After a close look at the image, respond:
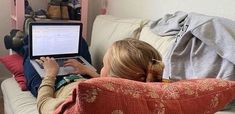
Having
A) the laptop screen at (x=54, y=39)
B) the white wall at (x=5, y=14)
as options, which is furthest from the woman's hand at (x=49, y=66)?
the white wall at (x=5, y=14)

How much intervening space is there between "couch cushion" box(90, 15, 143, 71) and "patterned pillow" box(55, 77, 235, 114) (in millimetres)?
1072

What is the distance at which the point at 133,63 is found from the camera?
0.84m

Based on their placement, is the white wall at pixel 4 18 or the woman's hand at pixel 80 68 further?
the white wall at pixel 4 18

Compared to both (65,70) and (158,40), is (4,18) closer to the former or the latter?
(65,70)

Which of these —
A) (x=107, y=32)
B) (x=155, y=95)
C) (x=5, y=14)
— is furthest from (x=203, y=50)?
(x=5, y=14)

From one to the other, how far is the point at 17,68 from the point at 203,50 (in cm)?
121

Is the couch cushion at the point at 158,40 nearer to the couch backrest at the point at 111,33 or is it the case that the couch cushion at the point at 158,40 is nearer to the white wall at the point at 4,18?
the couch backrest at the point at 111,33

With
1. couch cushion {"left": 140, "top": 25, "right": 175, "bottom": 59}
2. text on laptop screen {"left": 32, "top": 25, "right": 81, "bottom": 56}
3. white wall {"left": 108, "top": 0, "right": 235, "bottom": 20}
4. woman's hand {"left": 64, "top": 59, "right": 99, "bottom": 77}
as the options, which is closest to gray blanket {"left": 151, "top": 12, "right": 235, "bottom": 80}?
couch cushion {"left": 140, "top": 25, "right": 175, "bottom": 59}

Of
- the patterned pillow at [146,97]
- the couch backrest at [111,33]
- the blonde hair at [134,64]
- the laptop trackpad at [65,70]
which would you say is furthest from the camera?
the couch backrest at [111,33]

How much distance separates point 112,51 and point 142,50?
9cm

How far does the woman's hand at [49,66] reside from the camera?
1404 millimetres

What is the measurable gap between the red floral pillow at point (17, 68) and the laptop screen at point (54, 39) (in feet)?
0.59

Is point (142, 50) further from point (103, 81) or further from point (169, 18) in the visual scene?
point (169, 18)

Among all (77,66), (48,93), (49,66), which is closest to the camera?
(48,93)
